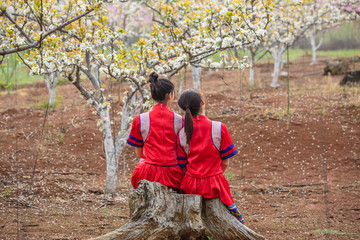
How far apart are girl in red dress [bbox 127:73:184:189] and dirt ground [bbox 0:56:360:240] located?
1.46 metres

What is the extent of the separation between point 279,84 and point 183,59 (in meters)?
12.9

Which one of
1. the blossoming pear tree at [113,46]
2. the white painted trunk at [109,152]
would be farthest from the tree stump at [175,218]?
the white painted trunk at [109,152]

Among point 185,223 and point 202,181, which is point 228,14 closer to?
point 202,181

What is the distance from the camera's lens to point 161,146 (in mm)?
4051

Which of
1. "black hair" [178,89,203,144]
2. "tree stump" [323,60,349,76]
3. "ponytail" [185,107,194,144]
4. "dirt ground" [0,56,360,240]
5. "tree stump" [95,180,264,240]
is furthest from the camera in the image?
"tree stump" [323,60,349,76]

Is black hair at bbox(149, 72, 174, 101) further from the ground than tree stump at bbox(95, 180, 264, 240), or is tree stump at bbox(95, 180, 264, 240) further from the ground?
black hair at bbox(149, 72, 174, 101)

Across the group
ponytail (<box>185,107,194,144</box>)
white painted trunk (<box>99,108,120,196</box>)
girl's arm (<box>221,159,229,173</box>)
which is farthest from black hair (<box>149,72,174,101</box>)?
white painted trunk (<box>99,108,120,196</box>)

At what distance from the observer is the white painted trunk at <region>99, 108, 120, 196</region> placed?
696cm

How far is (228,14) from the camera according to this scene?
18.7 feet

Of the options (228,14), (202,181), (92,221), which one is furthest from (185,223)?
(228,14)

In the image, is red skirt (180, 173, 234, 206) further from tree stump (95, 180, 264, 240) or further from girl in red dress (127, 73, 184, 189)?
girl in red dress (127, 73, 184, 189)

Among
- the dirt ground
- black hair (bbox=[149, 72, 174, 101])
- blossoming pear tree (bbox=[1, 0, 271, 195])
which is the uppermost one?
blossoming pear tree (bbox=[1, 0, 271, 195])

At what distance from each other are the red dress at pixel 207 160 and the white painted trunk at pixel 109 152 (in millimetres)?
3294

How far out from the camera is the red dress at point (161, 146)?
405 centimetres
